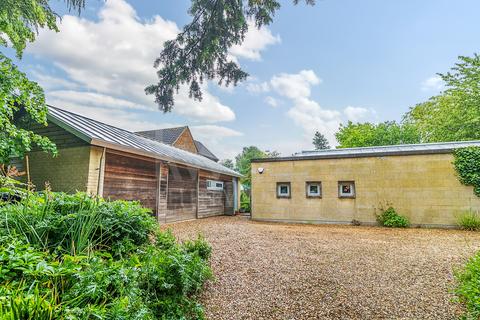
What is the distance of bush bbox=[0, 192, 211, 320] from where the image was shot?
1708mm

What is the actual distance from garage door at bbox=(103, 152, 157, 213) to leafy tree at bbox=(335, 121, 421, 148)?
22.0 metres

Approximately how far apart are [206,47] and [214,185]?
9637mm

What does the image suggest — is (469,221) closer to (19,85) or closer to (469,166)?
(469,166)

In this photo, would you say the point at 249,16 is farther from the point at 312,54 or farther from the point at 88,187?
the point at 88,187

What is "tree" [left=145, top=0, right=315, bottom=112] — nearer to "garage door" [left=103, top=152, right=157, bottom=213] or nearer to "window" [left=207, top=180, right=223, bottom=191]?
"garage door" [left=103, top=152, right=157, bottom=213]

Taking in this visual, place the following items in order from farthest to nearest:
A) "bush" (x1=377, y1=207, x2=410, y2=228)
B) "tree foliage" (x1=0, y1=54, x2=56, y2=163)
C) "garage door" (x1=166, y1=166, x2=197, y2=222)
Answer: "garage door" (x1=166, y1=166, x2=197, y2=222)
"bush" (x1=377, y1=207, x2=410, y2=228)
"tree foliage" (x1=0, y1=54, x2=56, y2=163)

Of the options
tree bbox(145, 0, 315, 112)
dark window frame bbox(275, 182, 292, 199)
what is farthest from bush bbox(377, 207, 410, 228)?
tree bbox(145, 0, 315, 112)

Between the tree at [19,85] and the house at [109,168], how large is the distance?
Result: 734mm

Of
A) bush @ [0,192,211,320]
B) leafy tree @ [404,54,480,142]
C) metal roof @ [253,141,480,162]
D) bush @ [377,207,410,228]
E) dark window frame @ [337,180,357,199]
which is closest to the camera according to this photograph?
bush @ [0,192,211,320]

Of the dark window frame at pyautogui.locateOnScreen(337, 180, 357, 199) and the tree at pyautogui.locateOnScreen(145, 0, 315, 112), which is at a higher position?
the tree at pyautogui.locateOnScreen(145, 0, 315, 112)

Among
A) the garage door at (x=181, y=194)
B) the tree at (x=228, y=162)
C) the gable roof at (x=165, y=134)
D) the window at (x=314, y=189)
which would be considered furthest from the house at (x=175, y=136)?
the tree at (x=228, y=162)

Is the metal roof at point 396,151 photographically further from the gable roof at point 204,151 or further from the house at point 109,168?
the gable roof at point 204,151

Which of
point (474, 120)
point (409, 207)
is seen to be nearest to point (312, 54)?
point (409, 207)

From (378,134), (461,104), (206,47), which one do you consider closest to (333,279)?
(206,47)
